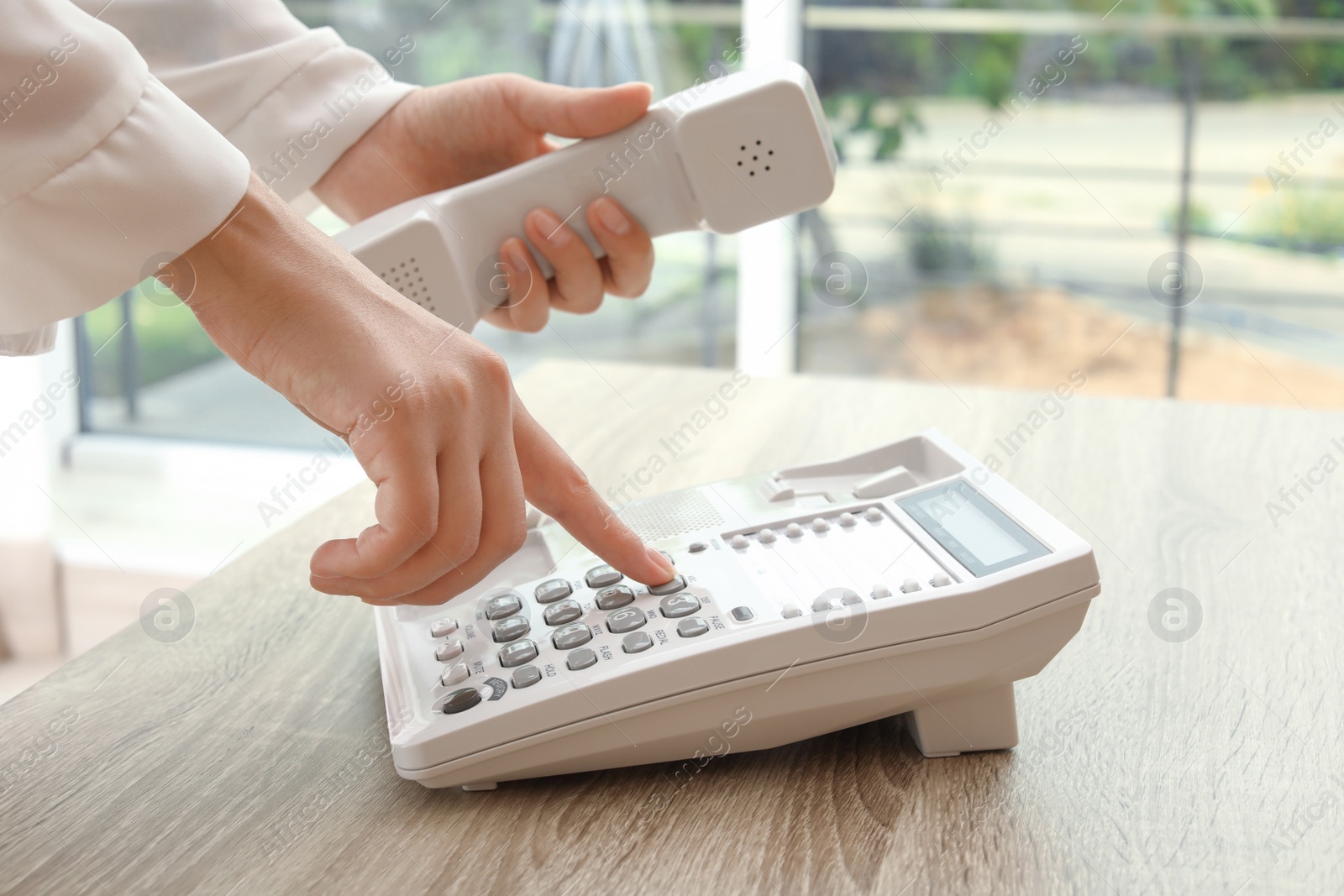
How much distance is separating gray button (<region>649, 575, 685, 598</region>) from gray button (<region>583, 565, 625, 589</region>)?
0.9 inches

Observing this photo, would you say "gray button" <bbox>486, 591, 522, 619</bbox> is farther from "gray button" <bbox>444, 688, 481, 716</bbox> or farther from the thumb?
the thumb

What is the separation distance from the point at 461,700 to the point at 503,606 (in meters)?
0.07

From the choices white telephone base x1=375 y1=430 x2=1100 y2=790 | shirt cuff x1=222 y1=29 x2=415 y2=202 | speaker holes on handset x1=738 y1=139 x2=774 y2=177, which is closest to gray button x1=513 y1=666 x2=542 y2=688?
white telephone base x1=375 y1=430 x2=1100 y2=790

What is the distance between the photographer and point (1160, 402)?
1.08 m

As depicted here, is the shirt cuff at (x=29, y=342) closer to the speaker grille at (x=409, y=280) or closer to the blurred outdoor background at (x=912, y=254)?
the speaker grille at (x=409, y=280)

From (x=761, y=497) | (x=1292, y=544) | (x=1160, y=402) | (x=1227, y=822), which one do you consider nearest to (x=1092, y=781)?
(x=1227, y=822)

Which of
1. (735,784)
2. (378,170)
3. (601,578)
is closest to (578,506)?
(601,578)

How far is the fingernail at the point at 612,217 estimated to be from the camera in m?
0.79

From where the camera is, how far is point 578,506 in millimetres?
533

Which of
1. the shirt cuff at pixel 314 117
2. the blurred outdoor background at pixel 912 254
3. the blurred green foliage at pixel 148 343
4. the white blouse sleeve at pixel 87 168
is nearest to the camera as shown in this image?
the white blouse sleeve at pixel 87 168

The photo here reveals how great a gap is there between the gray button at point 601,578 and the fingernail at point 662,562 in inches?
0.9

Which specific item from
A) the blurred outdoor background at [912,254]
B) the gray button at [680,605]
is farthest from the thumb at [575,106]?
the blurred outdoor background at [912,254]

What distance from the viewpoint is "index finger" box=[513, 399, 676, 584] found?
0.52m

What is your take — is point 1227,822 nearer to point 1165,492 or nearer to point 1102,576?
point 1102,576
